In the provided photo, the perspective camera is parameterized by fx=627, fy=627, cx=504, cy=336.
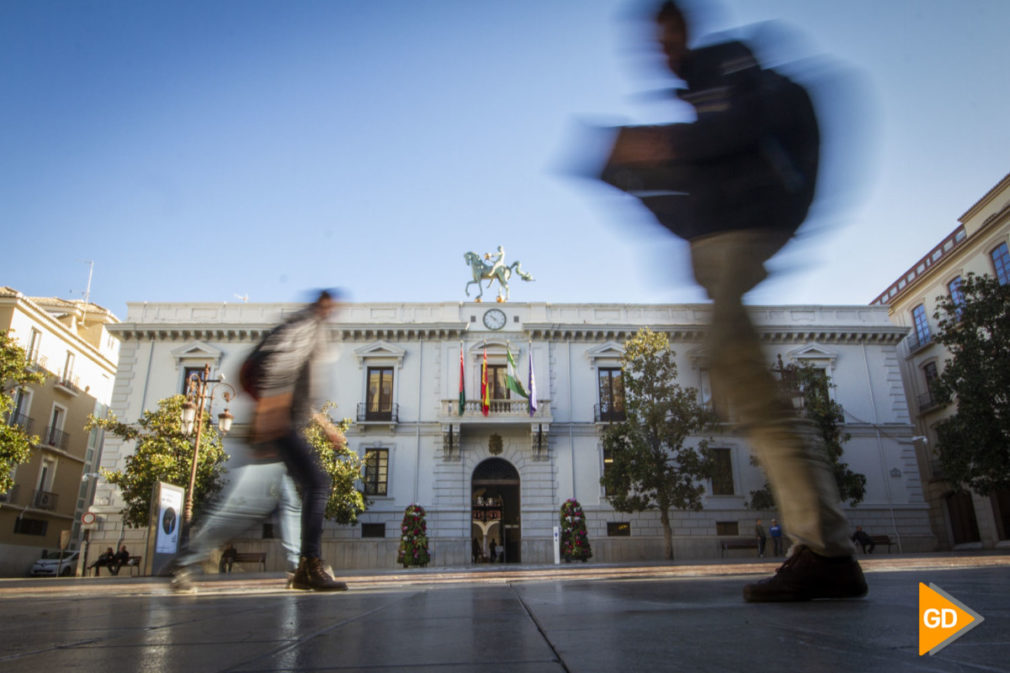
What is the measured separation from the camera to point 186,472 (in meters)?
18.7

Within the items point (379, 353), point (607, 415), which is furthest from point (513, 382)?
point (379, 353)

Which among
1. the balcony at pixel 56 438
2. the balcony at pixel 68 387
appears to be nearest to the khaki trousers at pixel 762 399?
the balcony at pixel 56 438

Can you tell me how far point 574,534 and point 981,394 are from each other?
13336mm

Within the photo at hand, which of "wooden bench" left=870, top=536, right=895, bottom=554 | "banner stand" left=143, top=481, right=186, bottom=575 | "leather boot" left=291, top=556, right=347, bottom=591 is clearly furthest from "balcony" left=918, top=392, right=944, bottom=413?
"leather boot" left=291, top=556, right=347, bottom=591

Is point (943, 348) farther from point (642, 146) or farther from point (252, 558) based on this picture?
point (642, 146)

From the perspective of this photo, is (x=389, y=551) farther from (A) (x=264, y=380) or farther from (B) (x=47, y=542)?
(A) (x=264, y=380)

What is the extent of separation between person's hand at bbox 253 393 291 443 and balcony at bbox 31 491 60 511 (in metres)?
31.6

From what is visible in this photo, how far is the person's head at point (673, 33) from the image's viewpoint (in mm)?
2203

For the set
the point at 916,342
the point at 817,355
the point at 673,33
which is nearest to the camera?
the point at 673,33

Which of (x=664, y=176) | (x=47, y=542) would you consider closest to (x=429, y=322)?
(x=47, y=542)

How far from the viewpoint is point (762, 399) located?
2062 millimetres

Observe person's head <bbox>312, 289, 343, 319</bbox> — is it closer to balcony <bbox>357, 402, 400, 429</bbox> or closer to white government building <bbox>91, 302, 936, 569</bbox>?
white government building <bbox>91, 302, 936, 569</bbox>

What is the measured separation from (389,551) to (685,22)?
22755 mm

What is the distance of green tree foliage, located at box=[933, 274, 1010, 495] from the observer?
18.9m
